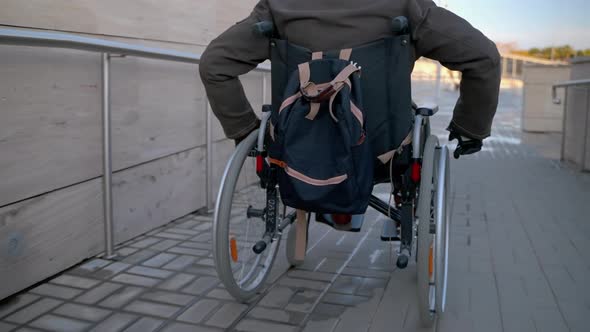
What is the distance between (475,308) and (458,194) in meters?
2.52

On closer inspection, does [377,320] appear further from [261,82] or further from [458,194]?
[261,82]

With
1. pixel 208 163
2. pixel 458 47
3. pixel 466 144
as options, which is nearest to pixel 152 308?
pixel 466 144

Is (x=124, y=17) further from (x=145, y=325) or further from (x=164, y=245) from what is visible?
(x=145, y=325)

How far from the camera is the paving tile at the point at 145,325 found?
93.7 inches

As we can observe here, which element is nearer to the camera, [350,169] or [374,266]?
[350,169]

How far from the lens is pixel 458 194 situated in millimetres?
5082

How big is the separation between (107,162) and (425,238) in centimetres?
177

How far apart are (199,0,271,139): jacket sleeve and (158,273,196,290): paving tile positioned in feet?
2.96

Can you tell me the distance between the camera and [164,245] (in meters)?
3.50

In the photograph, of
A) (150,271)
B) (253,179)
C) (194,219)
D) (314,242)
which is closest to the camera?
(253,179)

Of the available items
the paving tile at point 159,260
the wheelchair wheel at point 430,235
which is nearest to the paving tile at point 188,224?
the paving tile at point 159,260

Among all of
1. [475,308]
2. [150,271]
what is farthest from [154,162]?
[475,308]

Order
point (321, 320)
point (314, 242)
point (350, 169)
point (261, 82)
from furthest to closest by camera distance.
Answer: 1. point (261, 82)
2. point (314, 242)
3. point (321, 320)
4. point (350, 169)

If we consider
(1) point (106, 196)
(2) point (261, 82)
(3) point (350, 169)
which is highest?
(2) point (261, 82)
